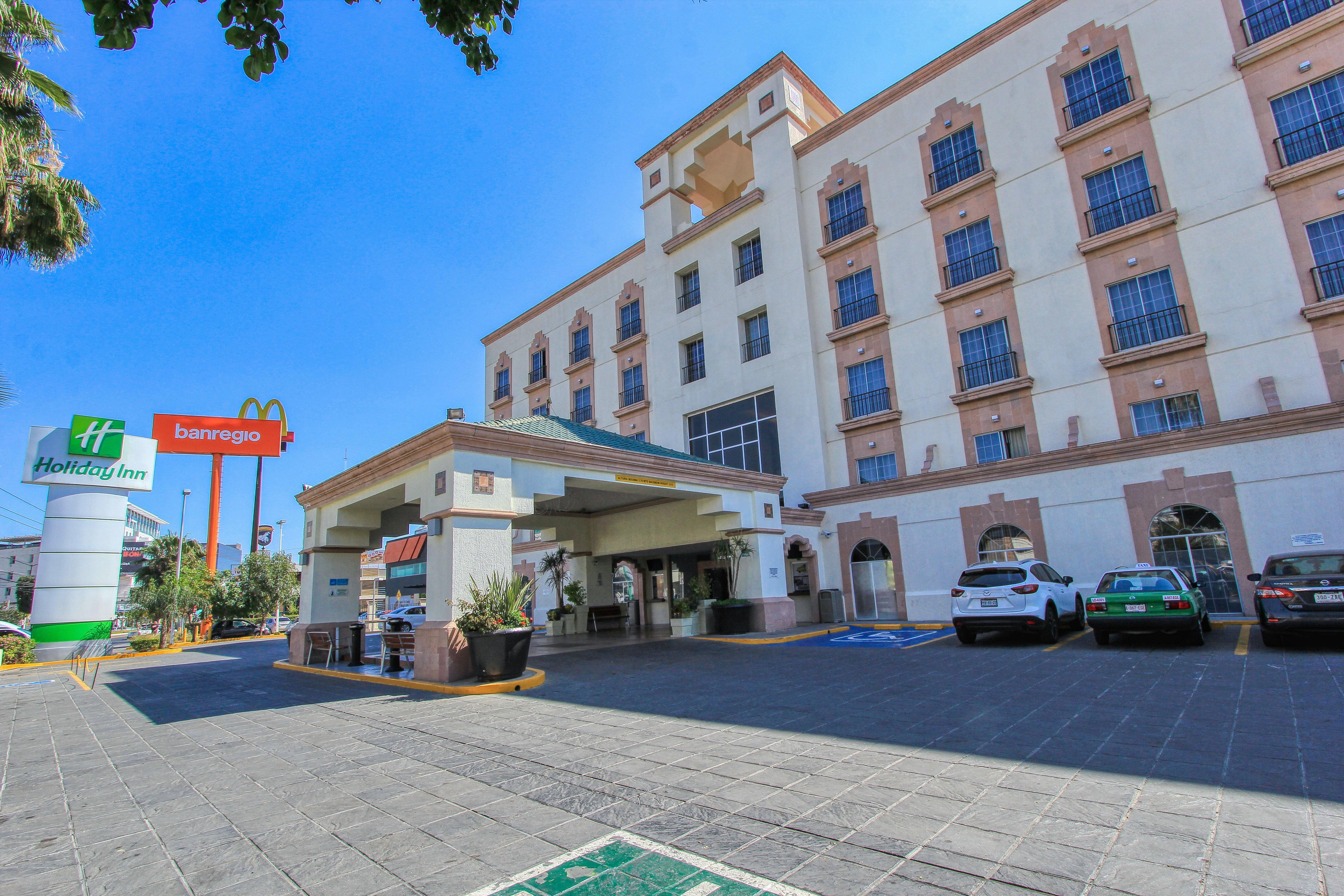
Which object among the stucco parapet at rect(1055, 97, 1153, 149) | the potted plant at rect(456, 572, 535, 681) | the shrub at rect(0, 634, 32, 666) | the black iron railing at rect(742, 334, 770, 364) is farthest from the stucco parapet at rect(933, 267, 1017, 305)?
the shrub at rect(0, 634, 32, 666)

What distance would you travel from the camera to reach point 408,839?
4012 mm

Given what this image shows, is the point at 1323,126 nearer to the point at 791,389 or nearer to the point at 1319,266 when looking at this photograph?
the point at 1319,266

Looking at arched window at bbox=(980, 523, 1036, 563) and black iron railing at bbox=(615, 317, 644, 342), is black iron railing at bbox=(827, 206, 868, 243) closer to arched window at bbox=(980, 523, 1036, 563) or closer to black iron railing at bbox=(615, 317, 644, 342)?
black iron railing at bbox=(615, 317, 644, 342)

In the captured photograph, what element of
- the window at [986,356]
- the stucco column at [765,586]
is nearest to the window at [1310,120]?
the window at [986,356]

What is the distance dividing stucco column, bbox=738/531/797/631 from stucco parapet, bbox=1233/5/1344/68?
56.5 feet

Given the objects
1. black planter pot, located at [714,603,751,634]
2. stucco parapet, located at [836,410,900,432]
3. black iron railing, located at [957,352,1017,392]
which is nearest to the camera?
black planter pot, located at [714,603,751,634]

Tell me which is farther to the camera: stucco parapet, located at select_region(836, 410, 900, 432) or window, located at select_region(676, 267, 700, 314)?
window, located at select_region(676, 267, 700, 314)

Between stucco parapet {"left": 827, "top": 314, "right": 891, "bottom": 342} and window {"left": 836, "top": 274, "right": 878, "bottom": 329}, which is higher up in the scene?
window {"left": 836, "top": 274, "right": 878, "bottom": 329}

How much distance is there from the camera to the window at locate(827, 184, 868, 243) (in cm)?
2339

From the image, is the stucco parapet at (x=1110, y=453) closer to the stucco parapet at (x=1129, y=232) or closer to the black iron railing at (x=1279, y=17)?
the stucco parapet at (x=1129, y=232)

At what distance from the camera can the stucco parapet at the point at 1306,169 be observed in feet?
49.7

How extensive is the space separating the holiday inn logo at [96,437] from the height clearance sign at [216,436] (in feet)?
43.6

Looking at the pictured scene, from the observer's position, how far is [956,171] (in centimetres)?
2139

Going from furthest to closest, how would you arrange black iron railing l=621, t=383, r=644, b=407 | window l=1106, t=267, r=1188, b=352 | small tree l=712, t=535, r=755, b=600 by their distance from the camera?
black iron railing l=621, t=383, r=644, b=407
small tree l=712, t=535, r=755, b=600
window l=1106, t=267, r=1188, b=352
